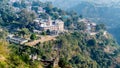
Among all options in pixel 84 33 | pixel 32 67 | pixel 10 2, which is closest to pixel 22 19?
pixel 84 33

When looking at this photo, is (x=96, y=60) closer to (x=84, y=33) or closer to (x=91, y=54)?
(x=91, y=54)

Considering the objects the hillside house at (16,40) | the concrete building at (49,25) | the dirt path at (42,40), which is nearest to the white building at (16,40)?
the hillside house at (16,40)

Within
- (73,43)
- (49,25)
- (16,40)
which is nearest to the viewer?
(16,40)

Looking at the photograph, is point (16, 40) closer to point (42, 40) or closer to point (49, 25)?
point (42, 40)

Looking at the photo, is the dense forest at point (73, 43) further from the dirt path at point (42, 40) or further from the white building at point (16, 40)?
the white building at point (16, 40)

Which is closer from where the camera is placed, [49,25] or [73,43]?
[73,43]

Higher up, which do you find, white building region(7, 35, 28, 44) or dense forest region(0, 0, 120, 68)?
white building region(7, 35, 28, 44)

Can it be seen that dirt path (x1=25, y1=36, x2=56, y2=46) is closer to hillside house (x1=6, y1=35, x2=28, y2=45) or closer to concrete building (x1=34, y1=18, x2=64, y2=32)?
hillside house (x1=6, y1=35, x2=28, y2=45)

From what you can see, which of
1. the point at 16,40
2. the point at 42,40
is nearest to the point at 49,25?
the point at 42,40

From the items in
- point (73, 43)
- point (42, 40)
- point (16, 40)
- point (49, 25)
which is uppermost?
point (16, 40)

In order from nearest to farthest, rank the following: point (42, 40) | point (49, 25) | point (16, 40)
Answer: point (16, 40)
point (42, 40)
point (49, 25)

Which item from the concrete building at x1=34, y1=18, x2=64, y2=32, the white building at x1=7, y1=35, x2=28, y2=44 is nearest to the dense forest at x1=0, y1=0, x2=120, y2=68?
the white building at x1=7, y1=35, x2=28, y2=44
